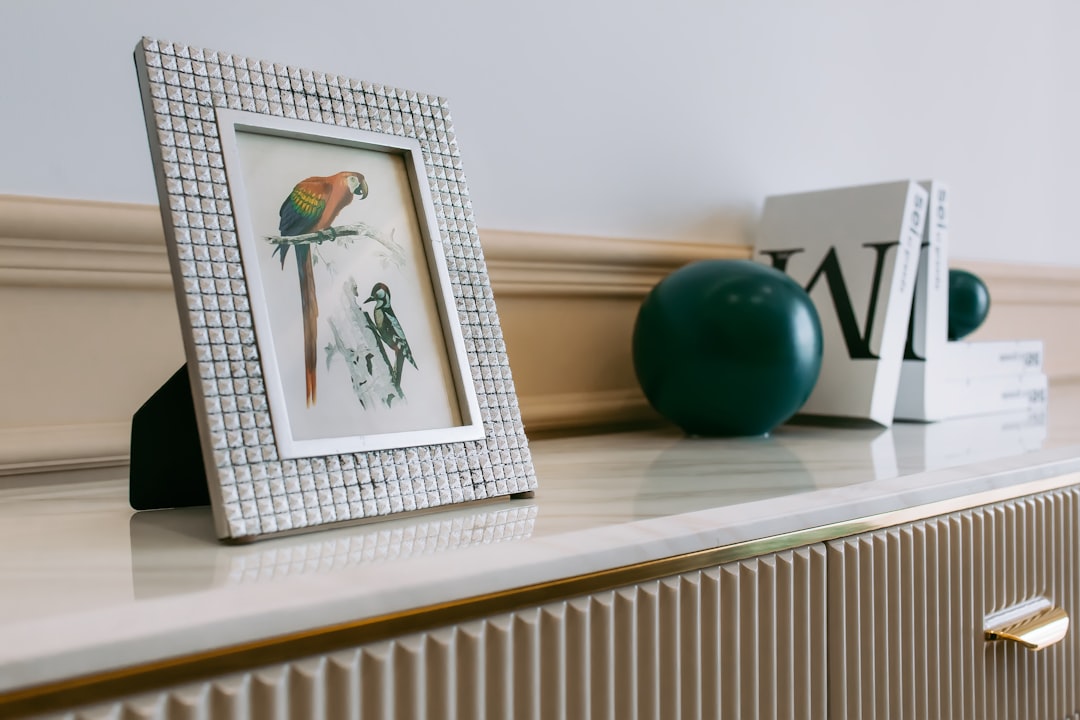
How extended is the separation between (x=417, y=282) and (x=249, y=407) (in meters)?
0.12

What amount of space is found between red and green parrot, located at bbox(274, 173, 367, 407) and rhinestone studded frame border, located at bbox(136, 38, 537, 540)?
27 millimetres

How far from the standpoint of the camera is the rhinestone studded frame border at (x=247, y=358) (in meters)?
0.36

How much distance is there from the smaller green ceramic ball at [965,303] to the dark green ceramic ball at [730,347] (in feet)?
0.98

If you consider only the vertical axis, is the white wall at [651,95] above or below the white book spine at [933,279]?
above

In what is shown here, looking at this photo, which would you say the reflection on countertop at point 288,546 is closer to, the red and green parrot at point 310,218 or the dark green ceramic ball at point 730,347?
the red and green parrot at point 310,218

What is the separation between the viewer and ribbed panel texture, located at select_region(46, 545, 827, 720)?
28 cm

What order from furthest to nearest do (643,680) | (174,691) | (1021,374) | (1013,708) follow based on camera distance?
(1021,374) < (1013,708) < (643,680) < (174,691)

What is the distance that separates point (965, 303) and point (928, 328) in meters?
0.13

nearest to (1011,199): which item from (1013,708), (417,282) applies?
(1013,708)

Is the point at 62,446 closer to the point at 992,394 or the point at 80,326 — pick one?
the point at 80,326

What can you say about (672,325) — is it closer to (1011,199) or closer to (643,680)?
(643,680)

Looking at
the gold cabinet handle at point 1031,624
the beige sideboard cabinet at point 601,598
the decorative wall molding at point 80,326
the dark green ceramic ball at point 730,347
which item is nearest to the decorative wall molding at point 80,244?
the decorative wall molding at point 80,326

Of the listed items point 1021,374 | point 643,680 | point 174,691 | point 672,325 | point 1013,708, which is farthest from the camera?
point 1021,374

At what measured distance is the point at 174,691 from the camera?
0.84ft
